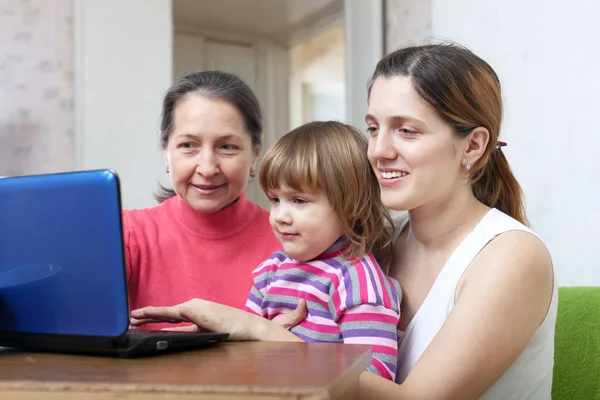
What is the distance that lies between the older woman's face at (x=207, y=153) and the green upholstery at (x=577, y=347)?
708 millimetres

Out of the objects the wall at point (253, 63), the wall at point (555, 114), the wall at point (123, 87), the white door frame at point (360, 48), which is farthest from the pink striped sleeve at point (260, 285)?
the wall at point (253, 63)

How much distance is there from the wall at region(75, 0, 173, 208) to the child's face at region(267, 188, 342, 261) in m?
1.75

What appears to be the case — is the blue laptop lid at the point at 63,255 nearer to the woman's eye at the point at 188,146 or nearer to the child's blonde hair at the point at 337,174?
the child's blonde hair at the point at 337,174

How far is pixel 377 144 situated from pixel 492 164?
0.26 m

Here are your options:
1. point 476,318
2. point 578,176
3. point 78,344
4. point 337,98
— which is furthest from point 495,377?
point 337,98

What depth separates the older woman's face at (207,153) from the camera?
1544 mm

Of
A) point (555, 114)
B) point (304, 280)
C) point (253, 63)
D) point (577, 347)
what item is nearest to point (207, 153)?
point (304, 280)

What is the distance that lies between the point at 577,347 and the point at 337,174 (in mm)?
540

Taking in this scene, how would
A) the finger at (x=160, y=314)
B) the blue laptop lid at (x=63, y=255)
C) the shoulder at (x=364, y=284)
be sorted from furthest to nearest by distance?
the shoulder at (x=364, y=284) → the finger at (x=160, y=314) → the blue laptop lid at (x=63, y=255)

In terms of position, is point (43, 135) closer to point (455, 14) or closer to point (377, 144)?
point (455, 14)

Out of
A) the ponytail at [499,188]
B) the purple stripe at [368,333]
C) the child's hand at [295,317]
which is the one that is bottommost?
the purple stripe at [368,333]

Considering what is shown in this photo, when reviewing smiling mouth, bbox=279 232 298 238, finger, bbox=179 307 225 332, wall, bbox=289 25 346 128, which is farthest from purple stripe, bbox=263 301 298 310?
wall, bbox=289 25 346 128

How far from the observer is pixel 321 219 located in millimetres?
1271

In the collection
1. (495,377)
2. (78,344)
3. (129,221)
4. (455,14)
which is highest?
(455,14)
